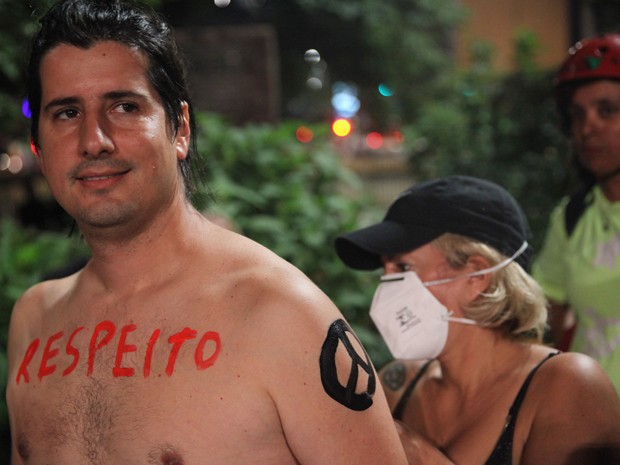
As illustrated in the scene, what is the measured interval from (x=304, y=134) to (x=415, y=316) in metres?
5.12

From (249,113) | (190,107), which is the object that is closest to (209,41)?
(249,113)

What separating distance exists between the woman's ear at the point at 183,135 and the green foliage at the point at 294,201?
10.8 ft

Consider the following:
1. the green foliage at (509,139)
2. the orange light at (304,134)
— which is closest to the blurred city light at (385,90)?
the green foliage at (509,139)

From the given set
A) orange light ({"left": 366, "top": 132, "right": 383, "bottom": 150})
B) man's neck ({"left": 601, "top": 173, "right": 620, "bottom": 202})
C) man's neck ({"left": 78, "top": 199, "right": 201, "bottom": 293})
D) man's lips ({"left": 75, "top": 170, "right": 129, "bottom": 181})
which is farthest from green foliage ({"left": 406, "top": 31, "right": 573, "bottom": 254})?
orange light ({"left": 366, "top": 132, "right": 383, "bottom": 150})

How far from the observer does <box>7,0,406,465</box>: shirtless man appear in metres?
2.05

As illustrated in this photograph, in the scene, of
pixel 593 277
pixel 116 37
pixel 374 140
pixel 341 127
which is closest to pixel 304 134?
pixel 593 277

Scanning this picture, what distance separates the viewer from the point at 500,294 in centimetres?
281

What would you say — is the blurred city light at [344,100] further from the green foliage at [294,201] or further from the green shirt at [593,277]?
the green shirt at [593,277]

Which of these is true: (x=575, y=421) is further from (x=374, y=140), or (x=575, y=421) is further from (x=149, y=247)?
(x=374, y=140)

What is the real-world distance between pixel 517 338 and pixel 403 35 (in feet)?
53.6

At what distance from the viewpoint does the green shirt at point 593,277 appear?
3518 mm

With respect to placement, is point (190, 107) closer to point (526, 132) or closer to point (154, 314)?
point (154, 314)

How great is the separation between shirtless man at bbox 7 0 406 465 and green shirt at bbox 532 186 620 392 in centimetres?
170

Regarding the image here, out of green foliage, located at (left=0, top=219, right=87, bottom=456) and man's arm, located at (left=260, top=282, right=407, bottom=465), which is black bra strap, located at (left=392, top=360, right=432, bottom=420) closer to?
man's arm, located at (left=260, top=282, right=407, bottom=465)
